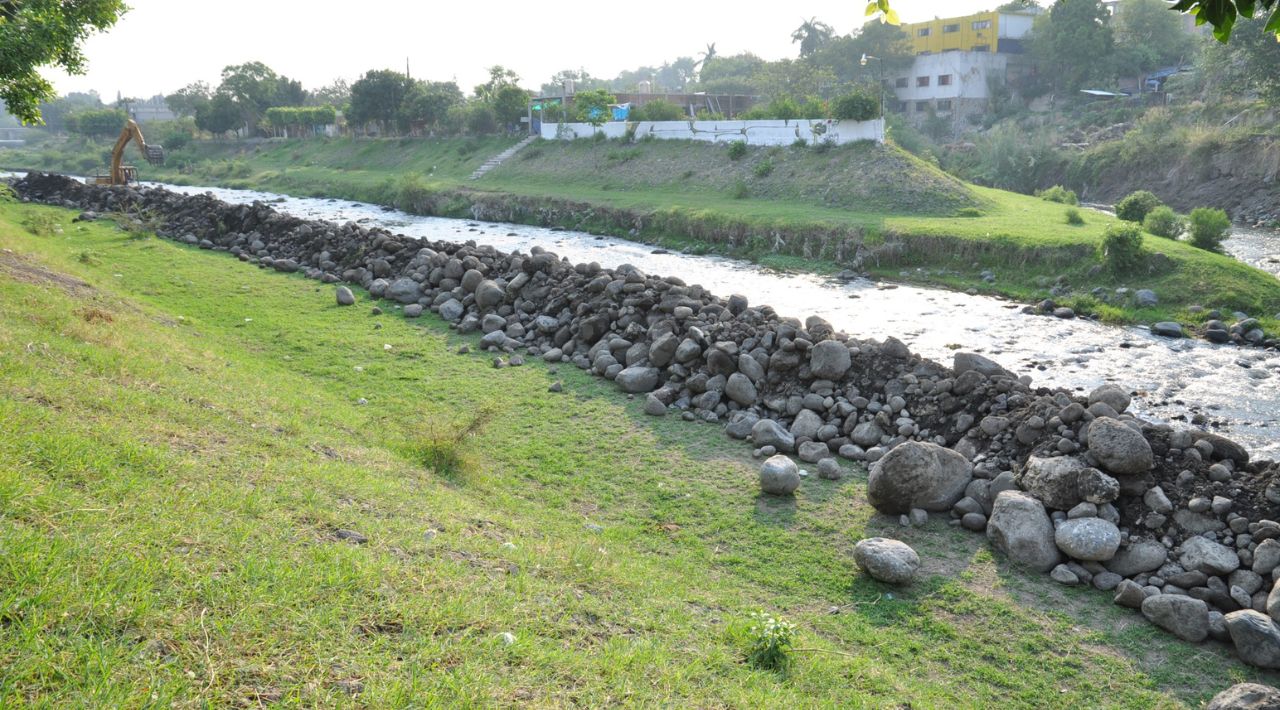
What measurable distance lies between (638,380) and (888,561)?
6.12 meters

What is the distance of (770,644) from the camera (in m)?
5.84

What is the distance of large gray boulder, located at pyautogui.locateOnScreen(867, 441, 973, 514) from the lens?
9039 millimetres

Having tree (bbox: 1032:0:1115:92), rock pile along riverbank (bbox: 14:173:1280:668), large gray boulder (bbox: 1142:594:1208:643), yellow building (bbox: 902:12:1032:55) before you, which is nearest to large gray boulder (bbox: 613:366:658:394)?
rock pile along riverbank (bbox: 14:173:1280:668)

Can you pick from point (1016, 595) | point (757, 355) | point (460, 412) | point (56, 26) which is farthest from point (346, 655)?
point (56, 26)

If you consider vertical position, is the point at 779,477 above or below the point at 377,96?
below

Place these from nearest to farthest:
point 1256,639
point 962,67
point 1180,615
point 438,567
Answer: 1. point 438,567
2. point 1256,639
3. point 1180,615
4. point 962,67

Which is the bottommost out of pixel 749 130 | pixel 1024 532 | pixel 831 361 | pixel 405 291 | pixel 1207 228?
pixel 1024 532

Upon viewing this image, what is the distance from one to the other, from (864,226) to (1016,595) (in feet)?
70.9

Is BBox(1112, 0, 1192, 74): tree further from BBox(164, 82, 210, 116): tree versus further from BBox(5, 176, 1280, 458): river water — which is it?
BBox(164, 82, 210, 116): tree

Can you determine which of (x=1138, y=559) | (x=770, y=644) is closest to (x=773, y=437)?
(x=1138, y=559)

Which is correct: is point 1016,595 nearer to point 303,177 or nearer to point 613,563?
point 613,563

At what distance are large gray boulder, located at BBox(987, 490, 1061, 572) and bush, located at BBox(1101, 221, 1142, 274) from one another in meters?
15.9

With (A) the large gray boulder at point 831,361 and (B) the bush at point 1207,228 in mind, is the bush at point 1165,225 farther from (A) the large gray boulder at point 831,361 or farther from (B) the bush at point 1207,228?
(A) the large gray boulder at point 831,361

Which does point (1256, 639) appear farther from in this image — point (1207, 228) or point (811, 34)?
point (811, 34)
